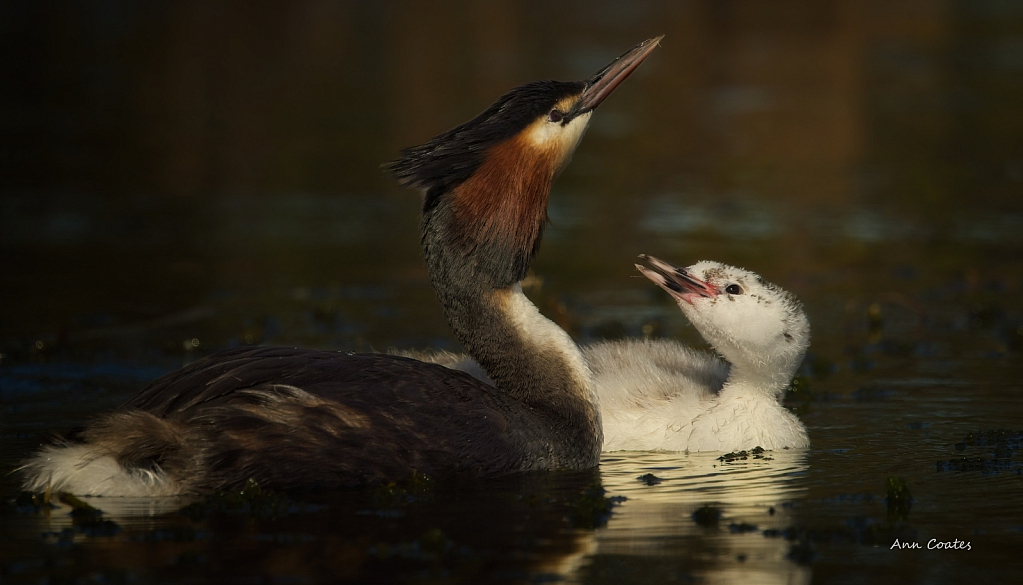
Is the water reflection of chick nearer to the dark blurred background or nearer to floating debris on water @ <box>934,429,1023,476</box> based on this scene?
floating debris on water @ <box>934,429,1023,476</box>

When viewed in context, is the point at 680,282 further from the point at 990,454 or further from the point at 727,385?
the point at 990,454

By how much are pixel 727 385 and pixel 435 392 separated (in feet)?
6.75

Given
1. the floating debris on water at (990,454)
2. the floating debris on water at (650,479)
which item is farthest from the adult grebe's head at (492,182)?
the floating debris on water at (990,454)

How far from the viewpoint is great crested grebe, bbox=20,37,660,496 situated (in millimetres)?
6945

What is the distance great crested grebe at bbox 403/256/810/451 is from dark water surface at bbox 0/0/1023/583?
8.5 inches

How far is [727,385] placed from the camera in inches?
337

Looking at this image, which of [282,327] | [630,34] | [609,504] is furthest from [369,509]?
[630,34]

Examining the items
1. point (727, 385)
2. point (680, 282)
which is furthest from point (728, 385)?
point (680, 282)

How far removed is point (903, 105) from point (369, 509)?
65.6 ft

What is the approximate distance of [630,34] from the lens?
107ft

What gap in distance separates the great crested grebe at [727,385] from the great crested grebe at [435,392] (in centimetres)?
59

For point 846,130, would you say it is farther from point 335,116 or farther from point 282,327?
point 282,327

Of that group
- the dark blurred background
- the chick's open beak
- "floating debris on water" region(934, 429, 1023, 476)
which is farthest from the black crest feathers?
the dark blurred background
